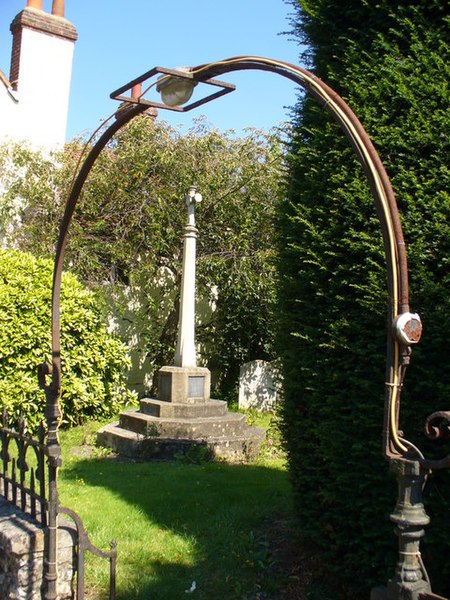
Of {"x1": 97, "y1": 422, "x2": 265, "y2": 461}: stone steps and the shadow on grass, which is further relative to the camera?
{"x1": 97, "y1": 422, "x2": 265, "y2": 461}: stone steps

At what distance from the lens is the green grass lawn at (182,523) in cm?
418

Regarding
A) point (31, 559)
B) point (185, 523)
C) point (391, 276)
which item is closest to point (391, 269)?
point (391, 276)

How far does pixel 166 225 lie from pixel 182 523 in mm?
7078

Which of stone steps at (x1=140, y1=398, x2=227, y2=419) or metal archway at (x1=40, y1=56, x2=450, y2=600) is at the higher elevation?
metal archway at (x1=40, y1=56, x2=450, y2=600)

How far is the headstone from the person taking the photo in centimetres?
1166

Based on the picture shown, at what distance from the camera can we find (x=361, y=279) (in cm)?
367

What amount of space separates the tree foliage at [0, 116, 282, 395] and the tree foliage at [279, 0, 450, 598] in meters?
6.77

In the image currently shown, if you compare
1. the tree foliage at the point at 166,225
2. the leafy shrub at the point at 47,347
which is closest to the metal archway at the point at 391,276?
the leafy shrub at the point at 47,347

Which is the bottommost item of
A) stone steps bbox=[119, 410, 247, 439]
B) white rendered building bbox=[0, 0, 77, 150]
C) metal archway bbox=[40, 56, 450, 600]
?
stone steps bbox=[119, 410, 247, 439]

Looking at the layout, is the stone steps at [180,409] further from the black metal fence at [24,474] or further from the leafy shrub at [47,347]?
the black metal fence at [24,474]

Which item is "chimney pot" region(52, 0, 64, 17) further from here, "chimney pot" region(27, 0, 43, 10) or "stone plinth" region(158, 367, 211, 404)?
"stone plinth" region(158, 367, 211, 404)

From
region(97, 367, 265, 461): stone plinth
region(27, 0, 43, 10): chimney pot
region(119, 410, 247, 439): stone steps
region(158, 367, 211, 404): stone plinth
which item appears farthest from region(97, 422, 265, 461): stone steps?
region(27, 0, 43, 10): chimney pot

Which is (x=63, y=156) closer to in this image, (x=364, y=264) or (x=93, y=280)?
(x=93, y=280)

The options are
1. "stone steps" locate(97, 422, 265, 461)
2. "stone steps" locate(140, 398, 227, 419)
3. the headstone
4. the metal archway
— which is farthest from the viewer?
the headstone
